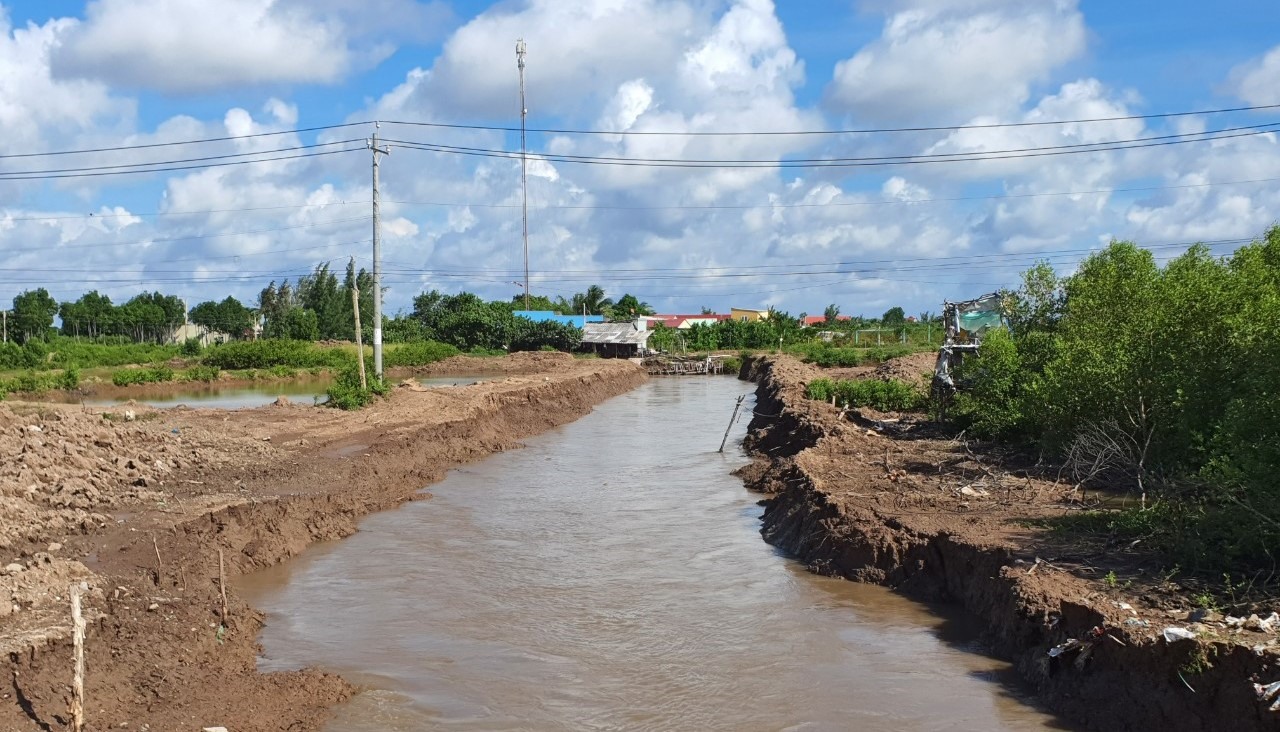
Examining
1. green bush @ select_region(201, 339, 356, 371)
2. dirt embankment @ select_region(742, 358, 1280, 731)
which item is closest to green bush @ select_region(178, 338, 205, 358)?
green bush @ select_region(201, 339, 356, 371)

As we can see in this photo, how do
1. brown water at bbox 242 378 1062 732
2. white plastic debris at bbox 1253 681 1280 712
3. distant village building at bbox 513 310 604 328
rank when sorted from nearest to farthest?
white plastic debris at bbox 1253 681 1280 712
brown water at bbox 242 378 1062 732
distant village building at bbox 513 310 604 328

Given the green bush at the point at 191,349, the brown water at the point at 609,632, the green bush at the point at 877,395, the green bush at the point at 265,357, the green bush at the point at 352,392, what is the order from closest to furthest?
the brown water at the point at 609,632 < the green bush at the point at 877,395 < the green bush at the point at 352,392 < the green bush at the point at 265,357 < the green bush at the point at 191,349

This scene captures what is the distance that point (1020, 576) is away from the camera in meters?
9.42

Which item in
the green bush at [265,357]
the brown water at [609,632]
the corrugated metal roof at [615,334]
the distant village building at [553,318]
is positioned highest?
the distant village building at [553,318]

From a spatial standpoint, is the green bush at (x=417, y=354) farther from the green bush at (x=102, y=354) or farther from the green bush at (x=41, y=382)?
the green bush at (x=41, y=382)

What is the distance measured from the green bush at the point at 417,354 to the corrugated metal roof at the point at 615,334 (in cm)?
1013

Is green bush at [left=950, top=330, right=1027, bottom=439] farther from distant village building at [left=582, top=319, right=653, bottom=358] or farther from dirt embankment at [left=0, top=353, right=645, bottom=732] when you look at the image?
distant village building at [left=582, top=319, right=653, bottom=358]

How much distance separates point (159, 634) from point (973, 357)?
55.3ft

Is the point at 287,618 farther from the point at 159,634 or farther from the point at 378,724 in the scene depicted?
the point at 378,724

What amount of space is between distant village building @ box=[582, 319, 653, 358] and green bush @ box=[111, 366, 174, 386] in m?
30.4

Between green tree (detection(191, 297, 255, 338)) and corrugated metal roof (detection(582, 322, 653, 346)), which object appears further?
green tree (detection(191, 297, 255, 338))

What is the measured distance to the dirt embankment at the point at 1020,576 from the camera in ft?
22.6

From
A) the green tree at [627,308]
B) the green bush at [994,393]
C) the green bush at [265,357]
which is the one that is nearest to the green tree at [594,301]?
the green tree at [627,308]

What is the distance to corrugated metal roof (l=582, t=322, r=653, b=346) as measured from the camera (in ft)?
228
